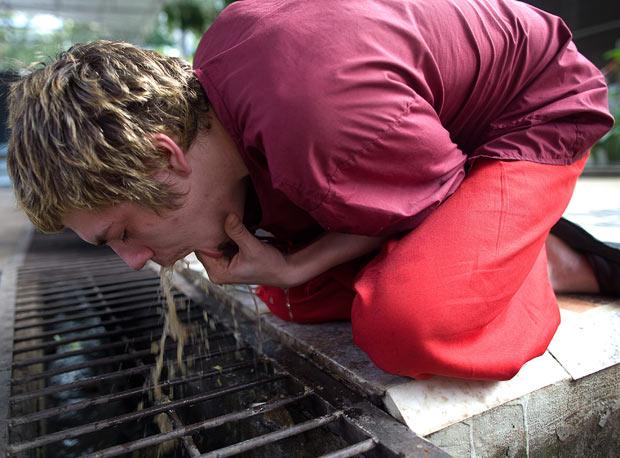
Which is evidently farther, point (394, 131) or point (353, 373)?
point (353, 373)

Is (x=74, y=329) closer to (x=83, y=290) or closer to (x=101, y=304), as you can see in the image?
(x=101, y=304)

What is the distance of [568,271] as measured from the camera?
2162mm

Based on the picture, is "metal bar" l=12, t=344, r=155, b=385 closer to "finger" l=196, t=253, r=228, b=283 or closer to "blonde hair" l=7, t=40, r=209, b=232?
"finger" l=196, t=253, r=228, b=283

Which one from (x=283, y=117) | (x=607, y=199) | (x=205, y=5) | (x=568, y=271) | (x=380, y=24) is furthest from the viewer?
(x=205, y=5)

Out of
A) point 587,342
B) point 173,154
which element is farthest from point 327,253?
point 587,342

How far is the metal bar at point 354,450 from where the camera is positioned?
1232 mm

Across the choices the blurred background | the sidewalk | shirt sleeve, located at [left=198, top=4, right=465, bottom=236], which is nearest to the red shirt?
shirt sleeve, located at [left=198, top=4, right=465, bottom=236]

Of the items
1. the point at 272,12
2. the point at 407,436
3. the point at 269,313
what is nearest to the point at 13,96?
the point at 272,12

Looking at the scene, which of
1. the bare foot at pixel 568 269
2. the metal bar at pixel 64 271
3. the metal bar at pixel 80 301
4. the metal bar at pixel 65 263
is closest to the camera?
the bare foot at pixel 568 269

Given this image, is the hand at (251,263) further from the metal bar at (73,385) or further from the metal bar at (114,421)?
the metal bar at (73,385)

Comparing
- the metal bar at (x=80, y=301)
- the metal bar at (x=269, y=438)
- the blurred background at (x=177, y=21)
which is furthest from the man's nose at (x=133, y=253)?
the blurred background at (x=177, y=21)

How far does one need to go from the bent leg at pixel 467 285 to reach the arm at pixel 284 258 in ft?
0.43

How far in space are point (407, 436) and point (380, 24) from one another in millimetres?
965

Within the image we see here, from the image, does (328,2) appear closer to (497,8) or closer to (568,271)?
(497,8)
